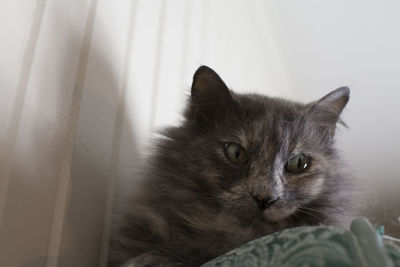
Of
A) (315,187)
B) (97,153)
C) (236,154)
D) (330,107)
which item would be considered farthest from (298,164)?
(97,153)

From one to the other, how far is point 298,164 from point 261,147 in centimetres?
13

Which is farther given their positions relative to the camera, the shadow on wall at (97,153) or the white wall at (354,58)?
the white wall at (354,58)

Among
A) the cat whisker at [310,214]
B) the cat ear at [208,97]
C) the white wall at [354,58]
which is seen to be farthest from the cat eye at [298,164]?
the white wall at [354,58]

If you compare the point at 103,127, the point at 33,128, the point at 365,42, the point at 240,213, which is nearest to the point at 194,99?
the point at 103,127

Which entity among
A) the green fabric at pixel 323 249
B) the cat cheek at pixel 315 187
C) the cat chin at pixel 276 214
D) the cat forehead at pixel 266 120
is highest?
the cat forehead at pixel 266 120

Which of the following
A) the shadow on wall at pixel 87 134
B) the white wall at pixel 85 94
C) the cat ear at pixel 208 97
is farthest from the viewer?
the cat ear at pixel 208 97

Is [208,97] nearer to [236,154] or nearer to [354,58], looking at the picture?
[236,154]

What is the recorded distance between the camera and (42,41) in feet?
3.02

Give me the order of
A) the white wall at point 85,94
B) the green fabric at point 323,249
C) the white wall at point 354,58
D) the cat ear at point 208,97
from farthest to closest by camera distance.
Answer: the white wall at point 354,58 → the cat ear at point 208,97 → the white wall at point 85,94 → the green fabric at point 323,249

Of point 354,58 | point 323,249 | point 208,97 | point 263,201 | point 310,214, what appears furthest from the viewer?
point 354,58

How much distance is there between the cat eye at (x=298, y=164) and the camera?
110cm

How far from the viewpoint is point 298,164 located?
112cm

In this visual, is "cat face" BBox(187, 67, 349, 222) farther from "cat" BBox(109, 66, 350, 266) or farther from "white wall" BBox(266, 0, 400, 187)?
"white wall" BBox(266, 0, 400, 187)

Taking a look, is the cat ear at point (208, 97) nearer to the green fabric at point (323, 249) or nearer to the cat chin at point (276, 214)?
the cat chin at point (276, 214)
